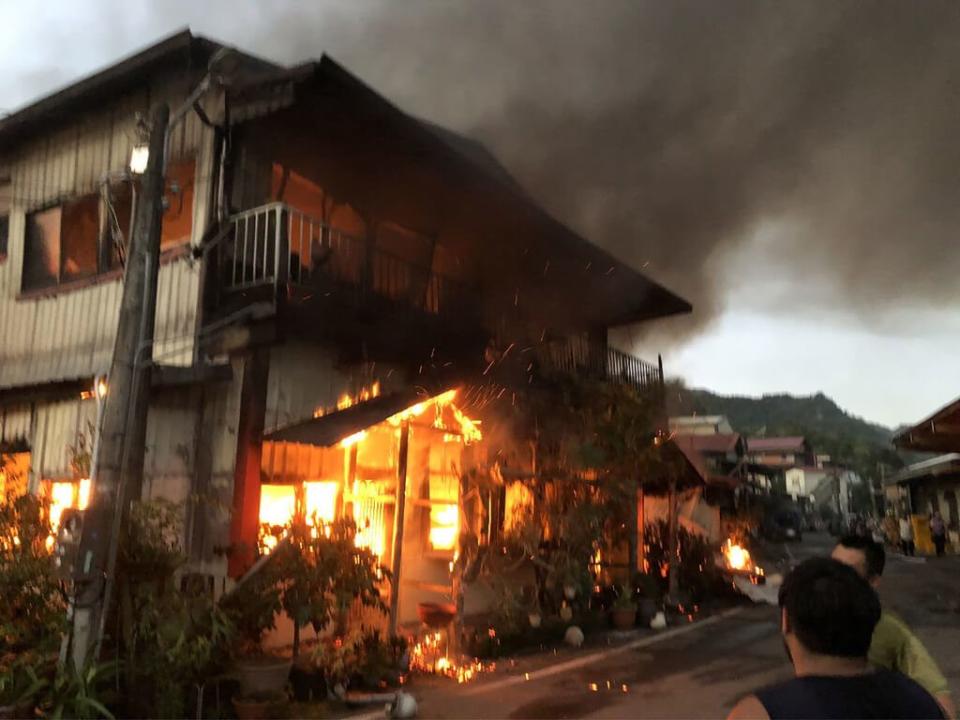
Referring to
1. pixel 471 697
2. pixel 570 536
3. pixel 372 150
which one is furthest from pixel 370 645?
pixel 372 150

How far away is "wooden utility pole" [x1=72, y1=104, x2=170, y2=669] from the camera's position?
5.90 meters

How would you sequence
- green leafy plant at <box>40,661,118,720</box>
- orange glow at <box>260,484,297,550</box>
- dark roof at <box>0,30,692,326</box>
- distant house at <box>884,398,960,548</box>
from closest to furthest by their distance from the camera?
1. green leafy plant at <box>40,661,118,720</box>
2. dark roof at <box>0,30,692,326</box>
3. orange glow at <box>260,484,297,550</box>
4. distant house at <box>884,398,960,548</box>

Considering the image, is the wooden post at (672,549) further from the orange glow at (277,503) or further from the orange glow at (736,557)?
the orange glow at (277,503)

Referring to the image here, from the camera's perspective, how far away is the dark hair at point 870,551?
317cm

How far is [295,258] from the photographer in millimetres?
9289

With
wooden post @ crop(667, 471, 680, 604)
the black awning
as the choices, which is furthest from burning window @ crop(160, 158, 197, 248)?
wooden post @ crop(667, 471, 680, 604)

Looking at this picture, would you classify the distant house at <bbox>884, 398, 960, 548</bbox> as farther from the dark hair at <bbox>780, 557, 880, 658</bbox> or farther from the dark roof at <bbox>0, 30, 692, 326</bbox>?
the dark hair at <bbox>780, 557, 880, 658</bbox>

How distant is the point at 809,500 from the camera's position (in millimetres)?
50688

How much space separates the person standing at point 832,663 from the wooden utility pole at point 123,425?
572cm

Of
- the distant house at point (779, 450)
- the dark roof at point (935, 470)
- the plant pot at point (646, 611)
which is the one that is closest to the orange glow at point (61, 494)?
the plant pot at point (646, 611)

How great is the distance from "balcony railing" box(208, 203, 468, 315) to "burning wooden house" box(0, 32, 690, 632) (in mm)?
35

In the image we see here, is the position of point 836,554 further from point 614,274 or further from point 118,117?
point 614,274

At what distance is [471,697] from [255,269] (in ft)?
18.3

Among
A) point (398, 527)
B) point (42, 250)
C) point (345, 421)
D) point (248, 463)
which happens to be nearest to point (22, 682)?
point (248, 463)
